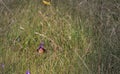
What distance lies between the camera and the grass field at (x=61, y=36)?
190cm

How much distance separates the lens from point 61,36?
6.68 feet

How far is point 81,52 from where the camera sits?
195 centimetres

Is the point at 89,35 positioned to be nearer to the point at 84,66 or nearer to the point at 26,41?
the point at 84,66

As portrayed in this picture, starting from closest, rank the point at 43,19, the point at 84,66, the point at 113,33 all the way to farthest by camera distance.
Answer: the point at 84,66, the point at 113,33, the point at 43,19

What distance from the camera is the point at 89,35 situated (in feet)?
6.61

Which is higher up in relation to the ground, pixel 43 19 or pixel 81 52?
pixel 43 19

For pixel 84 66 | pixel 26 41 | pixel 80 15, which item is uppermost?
pixel 80 15

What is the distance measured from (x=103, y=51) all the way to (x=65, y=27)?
284 millimetres

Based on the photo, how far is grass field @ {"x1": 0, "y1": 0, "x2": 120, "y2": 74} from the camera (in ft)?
6.22

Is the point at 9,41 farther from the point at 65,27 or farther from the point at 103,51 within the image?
the point at 103,51

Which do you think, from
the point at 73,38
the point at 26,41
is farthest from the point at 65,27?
the point at 26,41

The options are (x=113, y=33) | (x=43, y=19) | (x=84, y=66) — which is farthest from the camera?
(x=43, y=19)

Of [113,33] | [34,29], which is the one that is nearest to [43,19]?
[34,29]

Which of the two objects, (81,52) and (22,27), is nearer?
(81,52)
